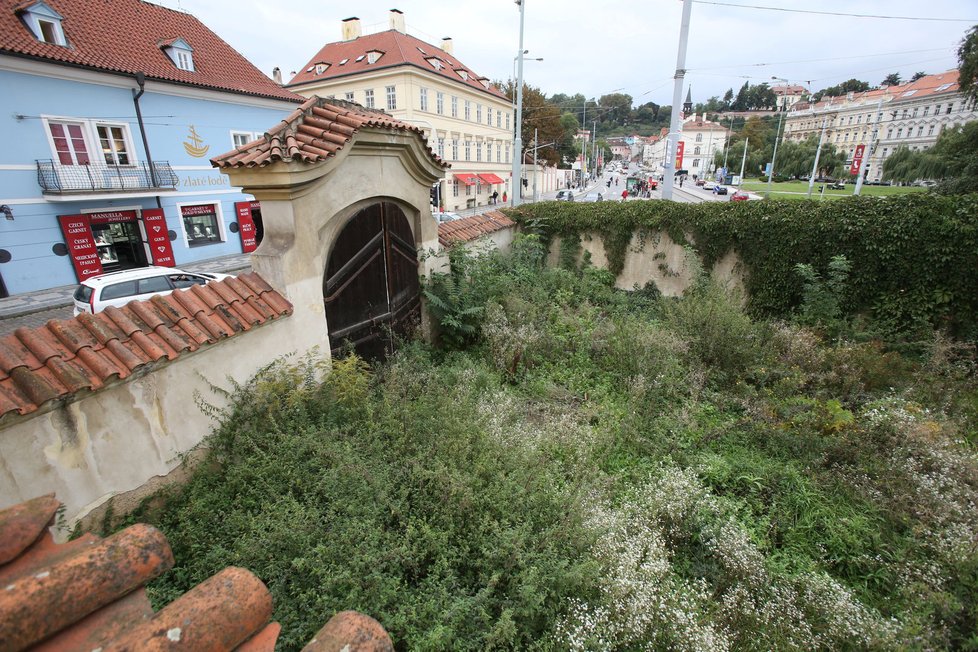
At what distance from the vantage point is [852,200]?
8273mm

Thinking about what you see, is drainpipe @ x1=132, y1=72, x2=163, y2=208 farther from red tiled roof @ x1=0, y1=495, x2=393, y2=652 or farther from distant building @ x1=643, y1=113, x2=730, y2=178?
distant building @ x1=643, y1=113, x2=730, y2=178

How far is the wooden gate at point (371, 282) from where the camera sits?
5.09m

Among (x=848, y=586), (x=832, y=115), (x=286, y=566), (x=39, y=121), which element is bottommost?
(x=848, y=586)

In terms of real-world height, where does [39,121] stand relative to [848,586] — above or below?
above

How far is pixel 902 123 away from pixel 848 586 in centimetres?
9431

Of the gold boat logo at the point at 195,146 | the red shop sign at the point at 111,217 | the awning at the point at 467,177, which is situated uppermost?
the gold boat logo at the point at 195,146

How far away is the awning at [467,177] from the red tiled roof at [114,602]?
3856 centimetres

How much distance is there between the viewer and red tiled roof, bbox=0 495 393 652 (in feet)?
3.30

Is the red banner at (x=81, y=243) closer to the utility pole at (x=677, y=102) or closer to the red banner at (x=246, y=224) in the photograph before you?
the red banner at (x=246, y=224)

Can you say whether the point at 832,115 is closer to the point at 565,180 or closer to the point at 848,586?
the point at 565,180

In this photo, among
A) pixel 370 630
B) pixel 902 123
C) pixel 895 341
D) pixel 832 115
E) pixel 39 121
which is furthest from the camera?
pixel 832 115

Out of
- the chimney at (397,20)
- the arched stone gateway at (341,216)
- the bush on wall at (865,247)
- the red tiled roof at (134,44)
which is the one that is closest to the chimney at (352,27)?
the chimney at (397,20)

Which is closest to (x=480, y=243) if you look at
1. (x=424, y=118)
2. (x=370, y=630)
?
(x=370, y=630)

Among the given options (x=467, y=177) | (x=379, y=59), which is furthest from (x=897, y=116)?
(x=379, y=59)
